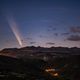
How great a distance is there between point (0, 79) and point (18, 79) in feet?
15.0

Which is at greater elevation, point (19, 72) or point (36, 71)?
point (36, 71)

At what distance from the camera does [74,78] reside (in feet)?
286

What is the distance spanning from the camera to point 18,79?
6519 cm

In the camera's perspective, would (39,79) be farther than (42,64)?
No

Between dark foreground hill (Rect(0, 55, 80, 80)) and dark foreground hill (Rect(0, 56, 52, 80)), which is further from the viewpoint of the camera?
dark foreground hill (Rect(0, 55, 80, 80))

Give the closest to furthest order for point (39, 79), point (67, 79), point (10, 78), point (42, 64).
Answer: point (10, 78), point (39, 79), point (67, 79), point (42, 64)

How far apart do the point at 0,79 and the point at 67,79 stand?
2789cm

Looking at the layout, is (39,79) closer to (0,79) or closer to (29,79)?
(29,79)

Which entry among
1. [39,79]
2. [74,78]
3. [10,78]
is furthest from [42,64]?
[10,78]

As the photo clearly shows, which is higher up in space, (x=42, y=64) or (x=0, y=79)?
(x=42, y=64)

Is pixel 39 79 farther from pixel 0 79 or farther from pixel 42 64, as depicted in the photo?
pixel 42 64

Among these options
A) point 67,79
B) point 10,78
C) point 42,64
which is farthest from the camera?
point 42,64

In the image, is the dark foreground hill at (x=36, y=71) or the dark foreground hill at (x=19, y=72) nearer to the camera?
the dark foreground hill at (x=19, y=72)

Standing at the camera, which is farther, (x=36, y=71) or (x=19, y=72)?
(x=36, y=71)
